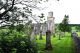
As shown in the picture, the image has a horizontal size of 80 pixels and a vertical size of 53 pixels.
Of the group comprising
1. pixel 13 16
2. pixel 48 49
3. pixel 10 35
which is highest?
pixel 13 16

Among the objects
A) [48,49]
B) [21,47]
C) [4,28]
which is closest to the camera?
[21,47]

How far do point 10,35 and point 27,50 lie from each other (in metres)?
1.24

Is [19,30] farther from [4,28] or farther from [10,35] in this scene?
[10,35]

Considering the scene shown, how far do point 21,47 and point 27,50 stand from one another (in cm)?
49

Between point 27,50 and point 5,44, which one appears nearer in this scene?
point 5,44

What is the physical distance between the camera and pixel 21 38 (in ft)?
52.0

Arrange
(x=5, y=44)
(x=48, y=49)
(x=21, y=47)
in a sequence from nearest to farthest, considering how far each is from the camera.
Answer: (x=5, y=44) → (x=21, y=47) → (x=48, y=49)

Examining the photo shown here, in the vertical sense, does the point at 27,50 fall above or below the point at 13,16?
below

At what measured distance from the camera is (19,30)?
1817cm

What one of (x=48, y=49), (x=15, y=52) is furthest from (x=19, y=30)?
(x=48, y=49)

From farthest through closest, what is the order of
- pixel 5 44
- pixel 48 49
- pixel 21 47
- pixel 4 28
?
1. pixel 48 49
2. pixel 4 28
3. pixel 21 47
4. pixel 5 44

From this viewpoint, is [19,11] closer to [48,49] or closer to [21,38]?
[21,38]

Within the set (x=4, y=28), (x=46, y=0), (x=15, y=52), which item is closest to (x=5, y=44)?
(x=15, y=52)

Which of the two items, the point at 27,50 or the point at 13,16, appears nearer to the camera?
the point at 27,50
